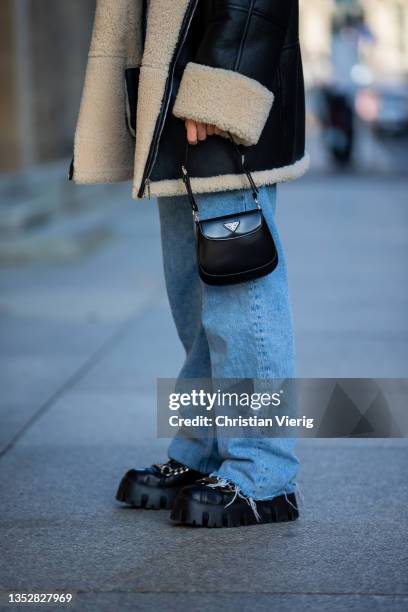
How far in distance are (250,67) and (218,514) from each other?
1168 mm

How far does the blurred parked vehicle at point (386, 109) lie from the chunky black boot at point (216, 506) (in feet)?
82.6

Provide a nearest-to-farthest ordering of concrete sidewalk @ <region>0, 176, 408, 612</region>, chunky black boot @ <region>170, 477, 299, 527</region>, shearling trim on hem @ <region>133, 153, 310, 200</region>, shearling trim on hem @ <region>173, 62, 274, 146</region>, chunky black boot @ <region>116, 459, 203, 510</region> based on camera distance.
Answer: concrete sidewalk @ <region>0, 176, 408, 612</region> < shearling trim on hem @ <region>173, 62, 274, 146</region> < shearling trim on hem @ <region>133, 153, 310, 200</region> < chunky black boot @ <region>170, 477, 299, 527</region> < chunky black boot @ <region>116, 459, 203, 510</region>

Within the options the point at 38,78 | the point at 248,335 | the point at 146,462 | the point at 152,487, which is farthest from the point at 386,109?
the point at 248,335

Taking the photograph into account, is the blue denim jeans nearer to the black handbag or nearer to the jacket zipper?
the black handbag

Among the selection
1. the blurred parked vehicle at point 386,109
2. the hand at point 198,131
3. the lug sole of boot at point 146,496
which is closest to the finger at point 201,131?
the hand at point 198,131

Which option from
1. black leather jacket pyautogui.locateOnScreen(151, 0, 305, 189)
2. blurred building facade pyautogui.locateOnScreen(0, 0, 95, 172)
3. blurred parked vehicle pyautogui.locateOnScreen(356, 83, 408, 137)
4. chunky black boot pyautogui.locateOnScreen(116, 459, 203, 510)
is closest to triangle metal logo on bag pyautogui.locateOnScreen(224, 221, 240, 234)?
black leather jacket pyautogui.locateOnScreen(151, 0, 305, 189)

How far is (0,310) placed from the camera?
22.6 feet

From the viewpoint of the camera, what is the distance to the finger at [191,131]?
2975 mm

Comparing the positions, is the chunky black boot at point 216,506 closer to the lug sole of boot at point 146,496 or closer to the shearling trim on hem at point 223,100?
the lug sole of boot at point 146,496

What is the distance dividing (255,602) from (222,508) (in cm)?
52

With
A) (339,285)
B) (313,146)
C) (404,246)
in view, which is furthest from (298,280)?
(313,146)

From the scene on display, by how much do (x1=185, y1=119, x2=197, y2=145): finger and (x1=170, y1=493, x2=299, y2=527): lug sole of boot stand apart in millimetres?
941

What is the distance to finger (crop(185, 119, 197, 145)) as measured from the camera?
9.76 feet

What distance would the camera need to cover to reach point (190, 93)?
2.94m
